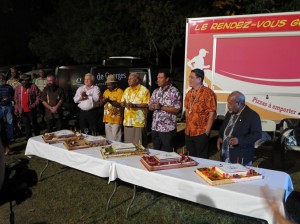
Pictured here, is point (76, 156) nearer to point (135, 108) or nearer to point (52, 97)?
point (135, 108)

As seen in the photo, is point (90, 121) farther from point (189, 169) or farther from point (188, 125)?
point (189, 169)

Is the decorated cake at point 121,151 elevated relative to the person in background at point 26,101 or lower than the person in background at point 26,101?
lower

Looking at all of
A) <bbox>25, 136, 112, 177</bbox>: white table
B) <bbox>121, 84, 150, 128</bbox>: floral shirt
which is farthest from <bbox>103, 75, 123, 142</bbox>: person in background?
<bbox>25, 136, 112, 177</bbox>: white table

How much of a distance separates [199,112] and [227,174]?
1.72 meters

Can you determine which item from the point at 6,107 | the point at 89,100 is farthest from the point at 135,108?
the point at 6,107

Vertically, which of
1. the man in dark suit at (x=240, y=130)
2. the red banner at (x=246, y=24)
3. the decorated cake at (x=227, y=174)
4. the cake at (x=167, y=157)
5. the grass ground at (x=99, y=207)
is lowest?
the grass ground at (x=99, y=207)

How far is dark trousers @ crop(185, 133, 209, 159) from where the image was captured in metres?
5.08

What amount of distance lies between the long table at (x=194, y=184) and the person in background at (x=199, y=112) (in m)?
0.85

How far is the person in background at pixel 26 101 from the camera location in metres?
8.38

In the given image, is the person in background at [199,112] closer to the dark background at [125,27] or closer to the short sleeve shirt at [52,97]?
the short sleeve shirt at [52,97]

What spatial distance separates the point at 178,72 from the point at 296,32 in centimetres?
1778

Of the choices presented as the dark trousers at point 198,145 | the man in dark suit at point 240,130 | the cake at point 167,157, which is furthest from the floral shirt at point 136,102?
the cake at point 167,157

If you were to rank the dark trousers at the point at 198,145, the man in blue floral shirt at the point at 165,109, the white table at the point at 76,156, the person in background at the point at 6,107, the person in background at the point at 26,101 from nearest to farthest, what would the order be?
the white table at the point at 76,156
the dark trousers at the point at 198,145
the man in blue floral shirt at the point at 165,109
the person in background at the point at 26,101
the person in background at the point at 6,107

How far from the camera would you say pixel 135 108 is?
597 centimetres
